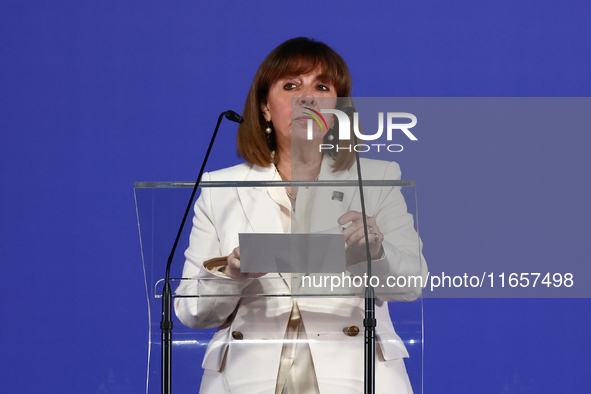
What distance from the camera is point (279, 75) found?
5.64 feet

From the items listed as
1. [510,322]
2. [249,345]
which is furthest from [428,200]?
[510,322]

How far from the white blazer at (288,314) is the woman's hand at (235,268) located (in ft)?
0.06

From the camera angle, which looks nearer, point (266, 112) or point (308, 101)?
point (308, 101)

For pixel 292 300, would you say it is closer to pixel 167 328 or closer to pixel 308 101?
pixel 167 328

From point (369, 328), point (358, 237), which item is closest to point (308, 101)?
point (358, 237)

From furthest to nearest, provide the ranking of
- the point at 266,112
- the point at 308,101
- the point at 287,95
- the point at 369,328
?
the point at 266,112, the point at 287,95, the point at 308,101, the point at 369,328

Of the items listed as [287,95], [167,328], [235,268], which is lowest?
[167,328]

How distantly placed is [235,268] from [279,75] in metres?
0.73

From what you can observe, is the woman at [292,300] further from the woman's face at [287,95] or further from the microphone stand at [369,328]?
the woman's face at [287,95]

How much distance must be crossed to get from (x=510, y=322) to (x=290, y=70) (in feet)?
3.87

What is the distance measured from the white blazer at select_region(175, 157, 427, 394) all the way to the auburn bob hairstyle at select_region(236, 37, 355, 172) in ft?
1.43

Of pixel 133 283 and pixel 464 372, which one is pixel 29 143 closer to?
pixel 133 283

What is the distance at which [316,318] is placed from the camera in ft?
3.88

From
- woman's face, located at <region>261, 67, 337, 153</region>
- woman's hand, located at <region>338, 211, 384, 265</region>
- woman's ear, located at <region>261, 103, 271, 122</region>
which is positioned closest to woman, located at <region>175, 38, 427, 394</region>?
woman's hand, located at <region>338, 211, 384, 265</region>
